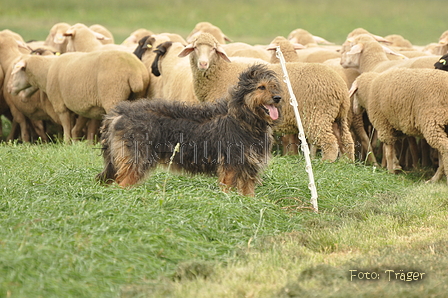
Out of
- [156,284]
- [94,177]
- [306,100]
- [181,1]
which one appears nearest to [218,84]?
[306,100]

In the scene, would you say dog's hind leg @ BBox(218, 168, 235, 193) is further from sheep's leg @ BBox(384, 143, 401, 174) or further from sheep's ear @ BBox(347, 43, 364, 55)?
sheep's ear @ BBox(347, 43, 364, 55)

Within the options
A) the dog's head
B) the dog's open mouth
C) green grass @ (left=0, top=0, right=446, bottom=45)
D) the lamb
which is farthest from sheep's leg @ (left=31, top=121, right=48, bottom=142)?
green grass @ (left=0, top=0, right=446, bottom=45)

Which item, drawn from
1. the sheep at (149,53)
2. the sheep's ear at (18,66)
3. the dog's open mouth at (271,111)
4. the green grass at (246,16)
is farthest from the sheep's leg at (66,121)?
the green grass at (246,16)

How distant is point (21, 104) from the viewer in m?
12.6

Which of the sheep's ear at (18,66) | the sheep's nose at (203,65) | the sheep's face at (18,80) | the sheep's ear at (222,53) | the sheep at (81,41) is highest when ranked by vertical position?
the sheep's ear at (222,53)

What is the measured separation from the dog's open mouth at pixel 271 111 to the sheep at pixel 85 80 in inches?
188

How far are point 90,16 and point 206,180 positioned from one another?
38.7m

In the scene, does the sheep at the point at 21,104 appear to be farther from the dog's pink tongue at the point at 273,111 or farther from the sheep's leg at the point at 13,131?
the dog's pink tongue at the point at 273,111

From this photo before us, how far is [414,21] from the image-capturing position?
44406 millimetres

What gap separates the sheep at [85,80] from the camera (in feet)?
33.9

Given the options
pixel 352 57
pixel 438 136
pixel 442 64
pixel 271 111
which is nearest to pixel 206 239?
pixel 271 111

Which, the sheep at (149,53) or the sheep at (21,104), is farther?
the sheep at (21,104)

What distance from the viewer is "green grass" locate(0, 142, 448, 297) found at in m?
3.96

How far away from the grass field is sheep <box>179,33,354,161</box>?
0.54 metres
